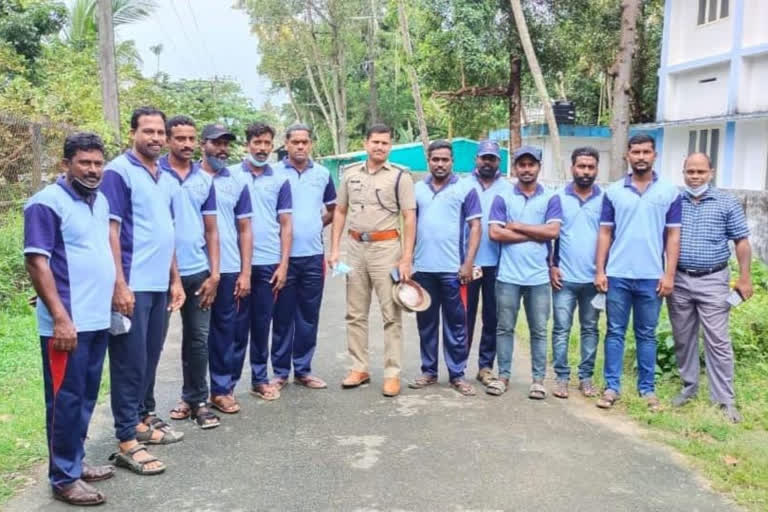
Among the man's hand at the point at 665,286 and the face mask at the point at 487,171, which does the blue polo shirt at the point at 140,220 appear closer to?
the face mask at the point at 487,171

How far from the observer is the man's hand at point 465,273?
5754mm

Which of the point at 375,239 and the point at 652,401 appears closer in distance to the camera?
the point at 652,401

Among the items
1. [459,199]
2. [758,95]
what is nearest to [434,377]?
[459,199]

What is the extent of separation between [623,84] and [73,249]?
35.0 ft

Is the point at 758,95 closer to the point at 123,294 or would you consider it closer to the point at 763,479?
the point at 763,479

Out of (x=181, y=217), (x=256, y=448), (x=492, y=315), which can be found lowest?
(x=256, y=448)

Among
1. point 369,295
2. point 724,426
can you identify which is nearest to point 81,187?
point 369,295

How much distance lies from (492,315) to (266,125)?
234 cm

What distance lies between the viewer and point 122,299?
13.4ft

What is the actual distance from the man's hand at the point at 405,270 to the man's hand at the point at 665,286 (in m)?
1.82

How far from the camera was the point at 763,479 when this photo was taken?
4094 millimetres

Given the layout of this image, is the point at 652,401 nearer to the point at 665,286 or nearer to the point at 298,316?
the point at 665,286

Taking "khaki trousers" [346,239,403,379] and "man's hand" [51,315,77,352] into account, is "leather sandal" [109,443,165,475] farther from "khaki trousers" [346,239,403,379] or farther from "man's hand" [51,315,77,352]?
"khaki trousers" [346,239,403,379]

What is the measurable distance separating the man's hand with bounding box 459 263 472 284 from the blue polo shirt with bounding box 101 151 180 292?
2.31 m
